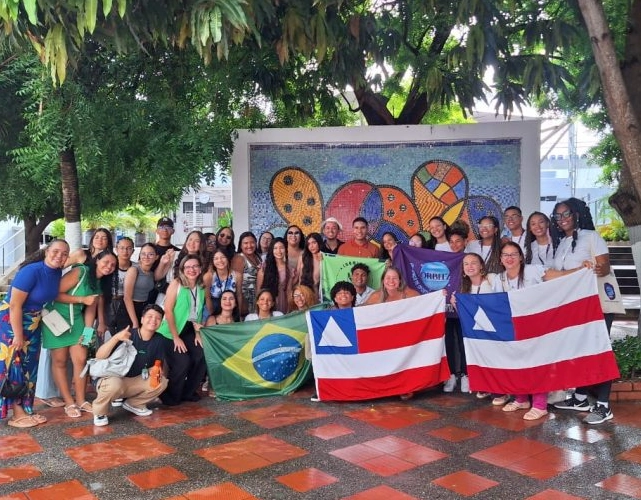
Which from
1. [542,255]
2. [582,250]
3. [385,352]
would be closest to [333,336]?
[385,352]

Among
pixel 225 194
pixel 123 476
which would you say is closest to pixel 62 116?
pixel 123 476

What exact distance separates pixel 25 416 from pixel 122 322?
119cm

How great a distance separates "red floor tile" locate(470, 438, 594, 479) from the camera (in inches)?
141

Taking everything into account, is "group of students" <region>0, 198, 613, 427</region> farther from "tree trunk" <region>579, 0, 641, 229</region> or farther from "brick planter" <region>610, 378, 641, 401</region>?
"tree trunk" <region>579, 0, 641, 229</region>

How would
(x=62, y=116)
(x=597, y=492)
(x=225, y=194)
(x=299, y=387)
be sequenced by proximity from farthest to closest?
(x=225, y=194) < (x=62, y=116) < (x=299, y=387) < (x=597, y=492)

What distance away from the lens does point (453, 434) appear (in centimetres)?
427

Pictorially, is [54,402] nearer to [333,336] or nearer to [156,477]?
[156,477]

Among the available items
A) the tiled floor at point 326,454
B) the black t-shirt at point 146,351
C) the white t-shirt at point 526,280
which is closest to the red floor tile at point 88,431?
the tiled floor at point 326,454

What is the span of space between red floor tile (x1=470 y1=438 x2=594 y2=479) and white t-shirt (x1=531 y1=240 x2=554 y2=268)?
166 centimetres

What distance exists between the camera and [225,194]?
35.6 meters

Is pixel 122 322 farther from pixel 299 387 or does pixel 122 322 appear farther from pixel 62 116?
pixel 62 116

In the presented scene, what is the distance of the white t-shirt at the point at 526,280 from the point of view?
16.3ft

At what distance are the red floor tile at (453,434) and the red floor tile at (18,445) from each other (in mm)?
2725

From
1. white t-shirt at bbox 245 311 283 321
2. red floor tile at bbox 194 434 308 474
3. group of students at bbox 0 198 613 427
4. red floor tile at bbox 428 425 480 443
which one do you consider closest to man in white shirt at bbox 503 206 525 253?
group of students at bbox 0 198 613 427
